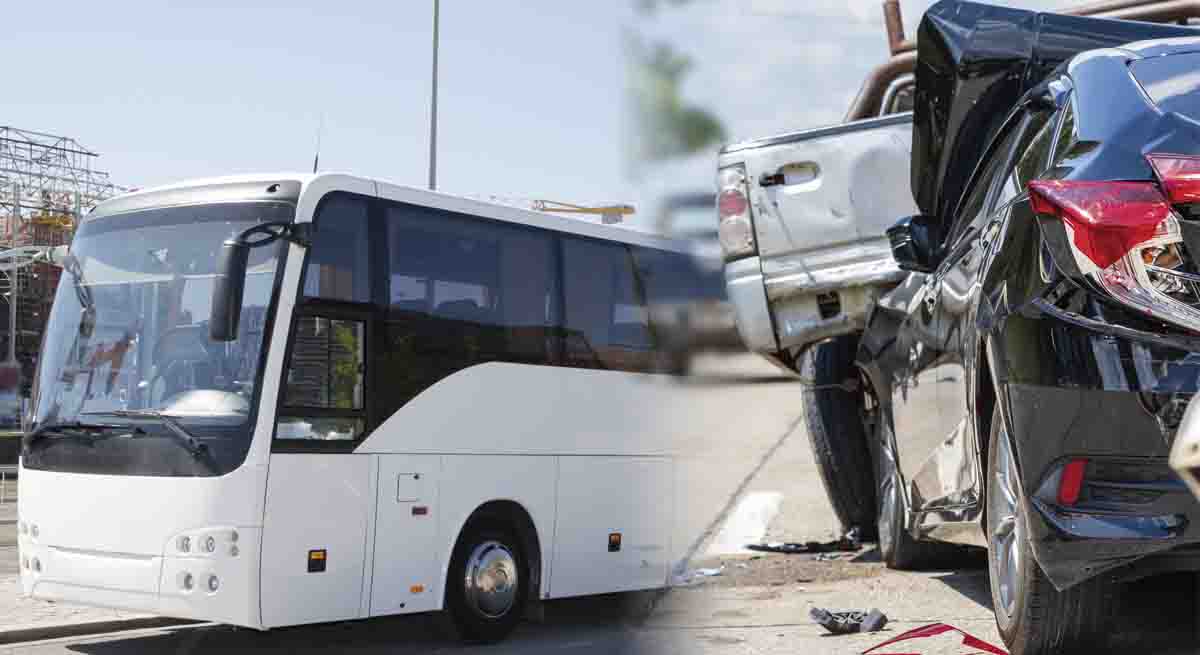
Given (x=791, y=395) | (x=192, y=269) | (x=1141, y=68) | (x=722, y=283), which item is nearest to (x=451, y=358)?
(x=192, y=269)

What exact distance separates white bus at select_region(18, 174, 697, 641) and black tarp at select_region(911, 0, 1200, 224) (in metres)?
2.05

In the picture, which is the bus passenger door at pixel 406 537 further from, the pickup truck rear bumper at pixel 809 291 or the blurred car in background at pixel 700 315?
the blurred car in background at pixel 700 315

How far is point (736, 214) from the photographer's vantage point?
9.75 meters

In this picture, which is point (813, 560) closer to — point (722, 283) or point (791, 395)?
point (791, 395)

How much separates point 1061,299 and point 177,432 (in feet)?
18.5

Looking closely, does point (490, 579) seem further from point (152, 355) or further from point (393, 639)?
point (152, 355)

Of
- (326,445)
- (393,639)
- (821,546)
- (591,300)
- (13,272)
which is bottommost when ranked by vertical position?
(393,639)

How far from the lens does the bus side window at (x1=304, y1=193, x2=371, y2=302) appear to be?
909cm

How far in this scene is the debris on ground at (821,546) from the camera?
10.5 m

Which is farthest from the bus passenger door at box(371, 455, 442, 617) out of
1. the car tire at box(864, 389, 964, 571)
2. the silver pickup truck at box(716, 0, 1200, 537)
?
the car tire at box(864, 389, 964, 571)

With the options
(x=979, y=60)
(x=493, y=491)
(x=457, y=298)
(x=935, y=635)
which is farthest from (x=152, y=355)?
(x=979, y=60)

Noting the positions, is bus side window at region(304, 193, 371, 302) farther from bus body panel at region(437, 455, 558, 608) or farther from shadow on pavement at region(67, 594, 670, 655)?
shadow on pavement at region(67, 594, 670, 655)

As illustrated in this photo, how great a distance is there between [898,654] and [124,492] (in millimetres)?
4691

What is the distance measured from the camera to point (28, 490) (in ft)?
30.7
